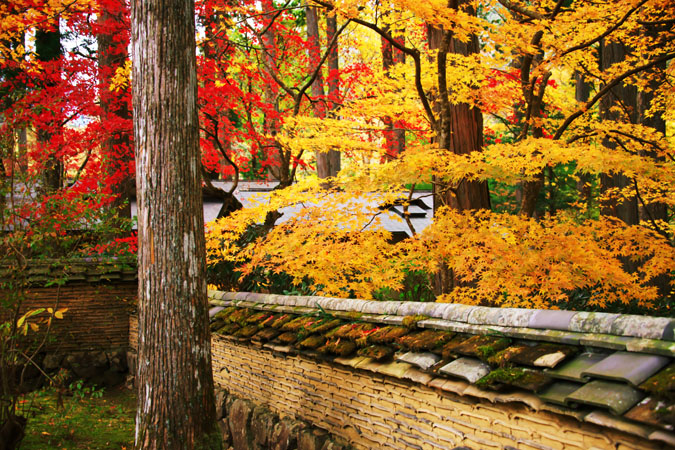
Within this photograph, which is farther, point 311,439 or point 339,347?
point 311,439

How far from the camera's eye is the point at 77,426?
837 centimetres

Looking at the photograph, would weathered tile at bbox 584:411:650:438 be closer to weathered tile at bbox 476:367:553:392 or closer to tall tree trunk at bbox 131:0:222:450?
weathered tile at bbox 476:367:553:392

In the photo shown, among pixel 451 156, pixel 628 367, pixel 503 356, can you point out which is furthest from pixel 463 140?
pixel 628 367

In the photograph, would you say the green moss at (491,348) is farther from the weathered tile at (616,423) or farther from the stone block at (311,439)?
the stone block at (311,439)

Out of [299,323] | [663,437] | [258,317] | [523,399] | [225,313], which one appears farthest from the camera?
[225,313]

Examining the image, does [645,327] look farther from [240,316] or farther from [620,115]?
[620,115]

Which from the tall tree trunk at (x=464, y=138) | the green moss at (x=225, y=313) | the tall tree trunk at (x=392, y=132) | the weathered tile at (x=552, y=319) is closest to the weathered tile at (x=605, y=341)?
the weathered tile at (x=552, y=319)

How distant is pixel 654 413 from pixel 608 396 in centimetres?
19

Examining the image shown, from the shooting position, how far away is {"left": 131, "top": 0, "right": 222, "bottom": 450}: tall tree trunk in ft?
15.3

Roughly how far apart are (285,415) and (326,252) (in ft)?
→ 7.58

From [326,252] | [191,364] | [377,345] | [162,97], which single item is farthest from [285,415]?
[162,97]

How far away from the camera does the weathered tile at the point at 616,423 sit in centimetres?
219

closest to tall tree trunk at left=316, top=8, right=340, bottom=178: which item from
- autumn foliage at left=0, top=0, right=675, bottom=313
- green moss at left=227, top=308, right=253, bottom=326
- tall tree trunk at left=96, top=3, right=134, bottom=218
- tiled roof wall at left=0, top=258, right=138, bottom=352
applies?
autumn foliage at left=0, top=0, right=675, bottom=313

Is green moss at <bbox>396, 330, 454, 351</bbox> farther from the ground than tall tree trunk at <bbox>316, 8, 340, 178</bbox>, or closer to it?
closer to it
